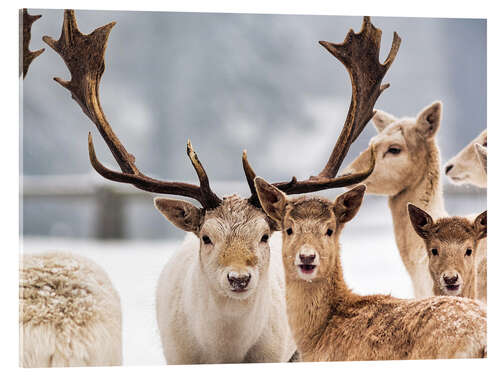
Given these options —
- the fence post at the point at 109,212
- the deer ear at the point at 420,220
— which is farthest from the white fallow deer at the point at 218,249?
the fence post at the point at 109,212

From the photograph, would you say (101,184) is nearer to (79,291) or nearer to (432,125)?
(79,291)

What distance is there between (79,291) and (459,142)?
1999 mm

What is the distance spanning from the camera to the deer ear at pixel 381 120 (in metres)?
3.55

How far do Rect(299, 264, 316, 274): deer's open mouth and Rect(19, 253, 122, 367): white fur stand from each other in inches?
34.3

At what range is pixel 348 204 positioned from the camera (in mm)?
3176

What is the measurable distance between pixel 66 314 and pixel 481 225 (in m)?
1.99

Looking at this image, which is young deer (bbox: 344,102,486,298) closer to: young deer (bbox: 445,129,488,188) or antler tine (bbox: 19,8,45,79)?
young deer (bbox: 445,129,488,188)

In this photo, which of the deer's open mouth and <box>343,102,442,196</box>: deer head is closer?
the deer's open mouth

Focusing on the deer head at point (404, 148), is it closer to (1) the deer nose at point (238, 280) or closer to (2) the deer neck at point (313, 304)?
(2) the deer neck at point (313, 304)

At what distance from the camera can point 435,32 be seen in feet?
11.8

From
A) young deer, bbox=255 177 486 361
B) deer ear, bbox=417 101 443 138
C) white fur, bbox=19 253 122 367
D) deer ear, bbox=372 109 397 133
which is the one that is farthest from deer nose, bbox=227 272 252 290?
deer ear, bbox=417 101 443 138

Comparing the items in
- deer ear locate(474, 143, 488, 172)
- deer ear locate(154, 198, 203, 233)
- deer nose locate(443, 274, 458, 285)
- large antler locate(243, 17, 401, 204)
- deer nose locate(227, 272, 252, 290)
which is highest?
large antler locate(243, 17, 401, 204)

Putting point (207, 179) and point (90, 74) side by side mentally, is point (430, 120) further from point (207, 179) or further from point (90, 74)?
point (90, 74)

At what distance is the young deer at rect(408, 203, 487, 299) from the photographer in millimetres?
3291
